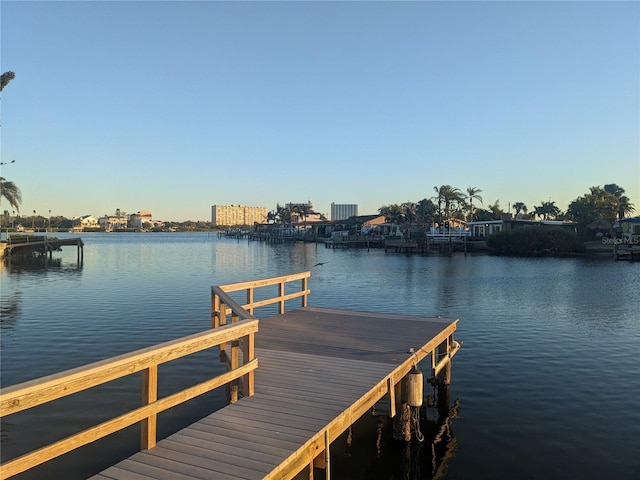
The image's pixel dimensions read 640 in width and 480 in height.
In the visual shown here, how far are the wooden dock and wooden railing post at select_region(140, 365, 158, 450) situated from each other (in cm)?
1

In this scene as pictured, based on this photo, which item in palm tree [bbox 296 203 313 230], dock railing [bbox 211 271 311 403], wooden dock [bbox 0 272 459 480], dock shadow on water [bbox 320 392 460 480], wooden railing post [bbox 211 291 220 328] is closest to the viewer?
wooden dock [bbox 0 272 459 480]

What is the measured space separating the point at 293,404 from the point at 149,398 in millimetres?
2240

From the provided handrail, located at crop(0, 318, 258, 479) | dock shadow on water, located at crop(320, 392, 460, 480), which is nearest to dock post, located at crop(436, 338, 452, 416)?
dock shadow on water, located at crop(320, 392, 460, 480)

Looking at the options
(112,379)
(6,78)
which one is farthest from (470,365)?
(6,78)

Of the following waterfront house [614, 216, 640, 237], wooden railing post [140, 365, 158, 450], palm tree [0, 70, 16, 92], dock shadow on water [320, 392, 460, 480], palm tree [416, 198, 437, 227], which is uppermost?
palm tree [0, 70, 16, 92]

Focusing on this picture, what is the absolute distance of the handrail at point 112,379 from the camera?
12.8 feet

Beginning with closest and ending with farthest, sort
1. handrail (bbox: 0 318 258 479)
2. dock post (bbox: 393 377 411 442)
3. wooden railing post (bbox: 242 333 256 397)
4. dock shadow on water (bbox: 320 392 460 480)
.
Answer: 1. handrail (bbox: 0 318 258 479)
2. wooden railing post (bbox: 242 333 256 397)
3. dock shadow on water (bbox: 320 392 460 480)
4. dock post (bbox: 393 377 411 442)

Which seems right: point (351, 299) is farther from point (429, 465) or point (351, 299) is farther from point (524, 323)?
point (429, 465)

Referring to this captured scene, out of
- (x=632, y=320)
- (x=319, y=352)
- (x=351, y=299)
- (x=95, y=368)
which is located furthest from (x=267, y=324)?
(x=632, y=320)

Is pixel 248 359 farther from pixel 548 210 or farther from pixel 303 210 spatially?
pixel 303 210

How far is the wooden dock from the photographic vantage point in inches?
190

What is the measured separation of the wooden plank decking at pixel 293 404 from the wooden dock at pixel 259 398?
0.01 metres

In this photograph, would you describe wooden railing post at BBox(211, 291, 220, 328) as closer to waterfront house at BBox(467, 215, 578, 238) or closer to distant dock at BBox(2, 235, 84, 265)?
distant dock at BBox(2, 235, 84, 265)

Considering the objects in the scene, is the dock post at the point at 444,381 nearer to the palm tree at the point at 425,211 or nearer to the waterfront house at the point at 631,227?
the waterfront house at the point at 631,227
